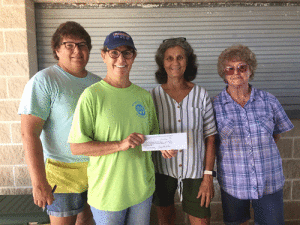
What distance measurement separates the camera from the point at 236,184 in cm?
164

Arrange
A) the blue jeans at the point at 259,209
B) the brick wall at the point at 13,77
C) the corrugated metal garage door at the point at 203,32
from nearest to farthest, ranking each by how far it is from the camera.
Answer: the blue jeans at the point at 259,209, the brick wall at the point at 13,77, the corrugated metal garage door at the point at 203,32

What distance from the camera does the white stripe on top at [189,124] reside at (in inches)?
64.0

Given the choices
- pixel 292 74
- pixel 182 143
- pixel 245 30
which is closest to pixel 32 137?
Answer: pixel 182 143

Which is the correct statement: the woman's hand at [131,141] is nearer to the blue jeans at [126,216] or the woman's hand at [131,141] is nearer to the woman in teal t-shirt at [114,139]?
the woman in teal t-shirt at [114,139]

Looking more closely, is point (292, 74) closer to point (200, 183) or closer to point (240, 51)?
point (240, 51)

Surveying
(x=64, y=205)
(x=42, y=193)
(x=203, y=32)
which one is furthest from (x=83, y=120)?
(x=203, y=32)

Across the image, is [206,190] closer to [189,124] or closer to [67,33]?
[189,124]

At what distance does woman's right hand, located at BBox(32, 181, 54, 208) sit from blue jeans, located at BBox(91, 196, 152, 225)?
353 mm

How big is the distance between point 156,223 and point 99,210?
4.99ft

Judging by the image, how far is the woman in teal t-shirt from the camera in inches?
48.9

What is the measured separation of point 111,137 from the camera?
128cm

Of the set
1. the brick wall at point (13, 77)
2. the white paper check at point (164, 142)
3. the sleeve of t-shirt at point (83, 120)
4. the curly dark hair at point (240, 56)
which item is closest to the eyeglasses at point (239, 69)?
the curly dark hair at point (240, 56)

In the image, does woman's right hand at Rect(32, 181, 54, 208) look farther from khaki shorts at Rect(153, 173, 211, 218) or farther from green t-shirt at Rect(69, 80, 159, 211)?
khaki shorts at Rect(153, 173, 211, 218)

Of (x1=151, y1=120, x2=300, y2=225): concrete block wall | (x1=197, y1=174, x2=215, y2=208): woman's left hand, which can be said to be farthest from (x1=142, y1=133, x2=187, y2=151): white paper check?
(x1=151, y1=120, x2=300, y2=225): concrete block wall
